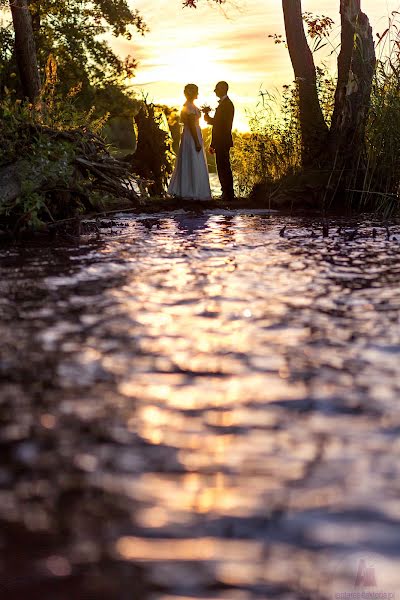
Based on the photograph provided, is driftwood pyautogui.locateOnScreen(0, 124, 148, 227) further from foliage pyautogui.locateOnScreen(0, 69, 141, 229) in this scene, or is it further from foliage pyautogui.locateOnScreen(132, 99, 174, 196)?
foliage pyautogui.locateOnScreen(132, 99, 174, 196)

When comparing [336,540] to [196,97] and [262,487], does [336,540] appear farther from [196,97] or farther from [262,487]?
[196,97]

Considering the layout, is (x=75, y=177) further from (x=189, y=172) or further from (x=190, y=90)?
(x=190, y=90)

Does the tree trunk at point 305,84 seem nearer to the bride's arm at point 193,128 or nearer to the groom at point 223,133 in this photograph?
the groom at point 223,133

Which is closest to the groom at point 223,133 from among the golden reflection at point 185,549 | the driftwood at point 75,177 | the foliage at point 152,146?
the foliage at point 152,146

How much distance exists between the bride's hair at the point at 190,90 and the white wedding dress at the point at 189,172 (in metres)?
0.18

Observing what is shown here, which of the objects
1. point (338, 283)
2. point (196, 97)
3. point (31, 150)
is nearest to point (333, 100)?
point (196, 97)

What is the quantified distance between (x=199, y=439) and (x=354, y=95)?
448 inches

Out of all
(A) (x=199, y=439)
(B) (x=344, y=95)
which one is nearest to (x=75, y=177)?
(B) (x=344, y=95)

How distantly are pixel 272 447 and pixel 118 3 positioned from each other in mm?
29545

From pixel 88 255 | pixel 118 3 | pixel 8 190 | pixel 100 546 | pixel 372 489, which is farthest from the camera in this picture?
pixel 118 3

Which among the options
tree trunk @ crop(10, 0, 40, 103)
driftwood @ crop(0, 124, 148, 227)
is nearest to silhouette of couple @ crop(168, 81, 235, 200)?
tree trunk @ crop(10, 0, 40, 103)

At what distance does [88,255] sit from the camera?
8359 millimetres

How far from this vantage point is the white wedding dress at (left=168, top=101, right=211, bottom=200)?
15.9 meters

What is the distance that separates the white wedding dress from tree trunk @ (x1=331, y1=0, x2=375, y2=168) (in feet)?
8.50
